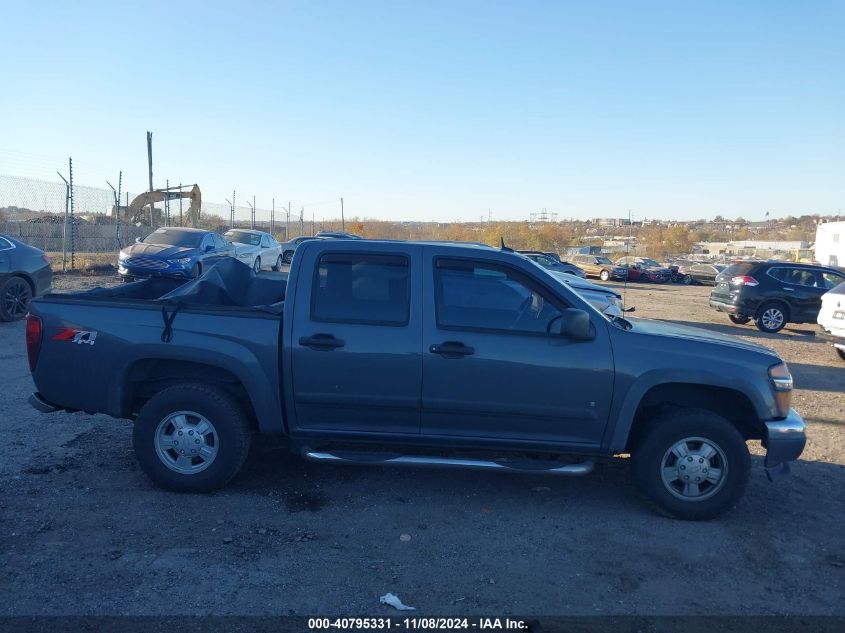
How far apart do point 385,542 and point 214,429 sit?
1428mm

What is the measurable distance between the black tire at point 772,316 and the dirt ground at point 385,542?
10.6 metres

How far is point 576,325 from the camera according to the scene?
4555mm

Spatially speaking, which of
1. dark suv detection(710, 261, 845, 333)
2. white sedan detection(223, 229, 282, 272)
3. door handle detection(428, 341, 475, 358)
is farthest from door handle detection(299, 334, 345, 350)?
white sedan detection(223, 229, 282, 272)

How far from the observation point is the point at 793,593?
3916 mm

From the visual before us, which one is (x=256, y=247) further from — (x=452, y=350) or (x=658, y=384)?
(x=658, y=384)

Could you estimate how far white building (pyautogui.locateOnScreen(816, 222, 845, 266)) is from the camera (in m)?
35.2

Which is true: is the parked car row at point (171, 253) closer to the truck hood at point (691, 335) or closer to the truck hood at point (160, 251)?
the truck hood at point (160, 251)

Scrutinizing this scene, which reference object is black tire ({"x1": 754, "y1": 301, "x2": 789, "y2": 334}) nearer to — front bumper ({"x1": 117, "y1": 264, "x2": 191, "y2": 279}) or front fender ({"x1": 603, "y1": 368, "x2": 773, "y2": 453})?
front fender ({"x1": 603, "y1": 368, "x2": 773, "y2": 453})

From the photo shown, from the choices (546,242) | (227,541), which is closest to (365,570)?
(227,541)

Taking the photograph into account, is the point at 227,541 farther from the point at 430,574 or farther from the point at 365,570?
the point at 430,574

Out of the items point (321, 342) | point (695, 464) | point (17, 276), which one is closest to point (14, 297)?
point (17, 276)

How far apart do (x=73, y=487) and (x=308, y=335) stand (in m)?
2.01

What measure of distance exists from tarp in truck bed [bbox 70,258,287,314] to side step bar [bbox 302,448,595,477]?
1.39 meters

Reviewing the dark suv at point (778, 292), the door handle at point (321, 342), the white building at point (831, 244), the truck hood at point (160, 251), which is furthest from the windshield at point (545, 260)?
the door handle at point (321, 342)
